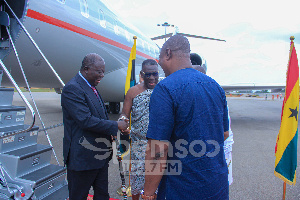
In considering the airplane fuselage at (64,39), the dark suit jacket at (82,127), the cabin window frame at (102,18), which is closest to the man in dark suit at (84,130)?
the dark suit jacket at (82,127)

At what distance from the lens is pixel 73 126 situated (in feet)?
7.00

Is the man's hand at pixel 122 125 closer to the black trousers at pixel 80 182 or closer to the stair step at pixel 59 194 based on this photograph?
the black trousers at pixel 80 182

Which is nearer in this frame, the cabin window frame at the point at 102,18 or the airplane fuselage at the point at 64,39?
the airplane fuselage at the point at 64,39

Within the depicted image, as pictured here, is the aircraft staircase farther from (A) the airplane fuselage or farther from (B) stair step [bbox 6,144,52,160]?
(A) the airplane fuselage

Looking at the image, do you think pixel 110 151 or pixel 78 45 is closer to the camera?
pixel 110 151

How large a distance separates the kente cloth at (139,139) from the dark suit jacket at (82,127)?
1.49 feet

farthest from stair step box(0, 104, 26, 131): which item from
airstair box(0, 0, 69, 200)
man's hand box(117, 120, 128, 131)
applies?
man's hand box(117, 120, 128, 131)

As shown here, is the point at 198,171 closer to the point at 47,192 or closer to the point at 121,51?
the point at 47,192

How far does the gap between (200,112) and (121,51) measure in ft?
19.6

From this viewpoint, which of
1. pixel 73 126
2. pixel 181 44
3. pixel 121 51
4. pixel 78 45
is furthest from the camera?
pixel 121 51

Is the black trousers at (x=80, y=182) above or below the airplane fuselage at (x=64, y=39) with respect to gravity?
below

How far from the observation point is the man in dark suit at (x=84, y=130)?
2074 millimetres

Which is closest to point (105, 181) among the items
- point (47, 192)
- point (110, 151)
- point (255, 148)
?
point (110, 151)

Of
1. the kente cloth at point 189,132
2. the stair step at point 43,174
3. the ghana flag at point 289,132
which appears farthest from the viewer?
the ghana flag at point 289,132
